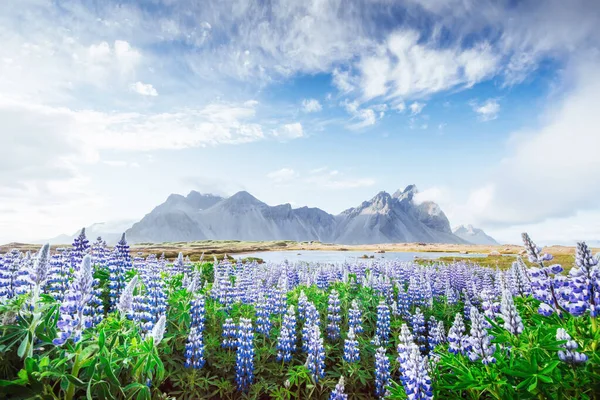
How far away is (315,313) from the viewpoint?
756cm

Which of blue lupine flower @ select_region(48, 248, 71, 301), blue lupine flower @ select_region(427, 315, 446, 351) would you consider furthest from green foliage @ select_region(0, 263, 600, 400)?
blue lupine flower @ select_region(427, 315, 446, 351)

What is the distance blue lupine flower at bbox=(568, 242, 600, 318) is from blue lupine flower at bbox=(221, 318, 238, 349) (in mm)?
5868

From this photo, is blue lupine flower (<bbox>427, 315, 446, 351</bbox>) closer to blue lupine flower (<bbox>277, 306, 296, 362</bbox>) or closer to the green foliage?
the green foliage

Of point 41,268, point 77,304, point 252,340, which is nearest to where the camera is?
point 77,304

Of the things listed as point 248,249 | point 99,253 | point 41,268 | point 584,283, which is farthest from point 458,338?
point 248,249

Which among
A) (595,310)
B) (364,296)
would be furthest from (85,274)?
(364,296)

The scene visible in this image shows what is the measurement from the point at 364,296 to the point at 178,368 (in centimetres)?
656

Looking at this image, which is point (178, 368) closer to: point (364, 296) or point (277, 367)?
point (277, 367)

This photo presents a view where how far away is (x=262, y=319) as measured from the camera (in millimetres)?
7781

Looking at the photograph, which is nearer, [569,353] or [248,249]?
[569,353]

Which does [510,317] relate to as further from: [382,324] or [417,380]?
[382,324]

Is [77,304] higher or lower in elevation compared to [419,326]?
higher

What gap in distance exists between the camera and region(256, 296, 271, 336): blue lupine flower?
764 cm

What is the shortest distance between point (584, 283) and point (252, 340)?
589 cm
